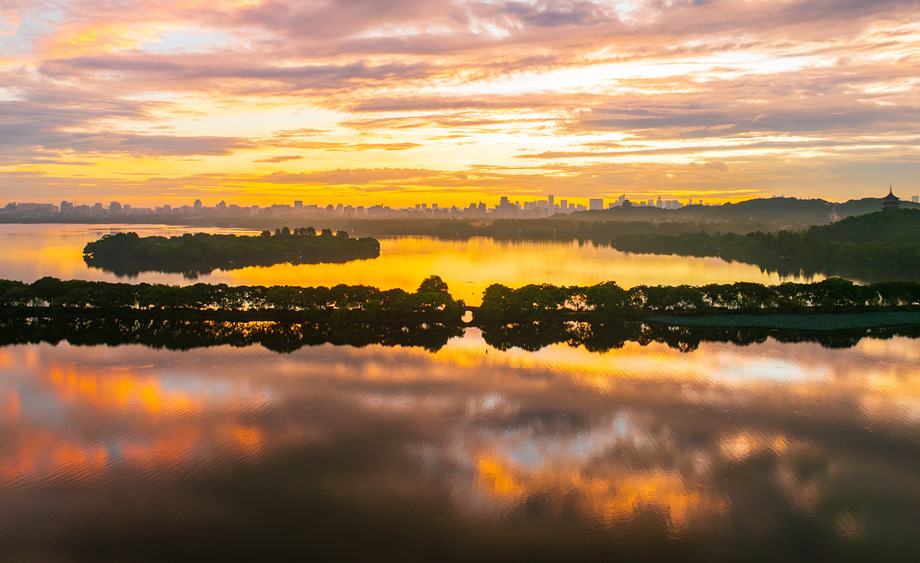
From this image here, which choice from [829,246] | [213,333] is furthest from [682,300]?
[829,246]

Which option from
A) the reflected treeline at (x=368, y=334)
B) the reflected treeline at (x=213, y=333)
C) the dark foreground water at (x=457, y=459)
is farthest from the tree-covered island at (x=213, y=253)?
the dark foreground water at (x=457, y=459)

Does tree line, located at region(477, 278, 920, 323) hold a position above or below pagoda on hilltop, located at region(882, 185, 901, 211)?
below


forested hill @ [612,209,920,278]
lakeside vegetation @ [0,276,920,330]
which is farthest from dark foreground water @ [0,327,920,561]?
forested hill @ [612,209,920,278]

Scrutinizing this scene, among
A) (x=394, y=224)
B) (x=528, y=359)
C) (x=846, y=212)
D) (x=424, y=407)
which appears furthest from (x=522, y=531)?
(x=846, y=212)

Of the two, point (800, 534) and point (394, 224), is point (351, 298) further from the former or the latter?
point (394, 224)

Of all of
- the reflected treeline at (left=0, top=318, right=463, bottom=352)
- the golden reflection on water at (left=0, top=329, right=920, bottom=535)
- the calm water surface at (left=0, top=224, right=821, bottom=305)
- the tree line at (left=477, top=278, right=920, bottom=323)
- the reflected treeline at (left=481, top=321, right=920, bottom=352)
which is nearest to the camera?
the golden reflection on water at (left=0, top=329, right=920, bottom=535)

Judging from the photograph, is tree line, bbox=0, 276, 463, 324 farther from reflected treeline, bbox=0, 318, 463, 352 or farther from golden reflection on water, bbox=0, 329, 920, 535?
golden reflection on water, bbox=0, 329, 920, 535

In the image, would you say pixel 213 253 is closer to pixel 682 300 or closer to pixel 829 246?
pixel 682 300
